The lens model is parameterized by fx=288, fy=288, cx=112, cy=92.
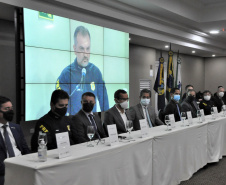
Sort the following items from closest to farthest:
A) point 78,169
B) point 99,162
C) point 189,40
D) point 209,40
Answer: point 78,169, point 99,162, point 189,40, point 209,40

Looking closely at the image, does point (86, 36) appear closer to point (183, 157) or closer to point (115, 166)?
point (183, 157)

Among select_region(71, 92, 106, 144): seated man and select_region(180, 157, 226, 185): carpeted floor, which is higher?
select_region(71, 92, 106, 144): seated man

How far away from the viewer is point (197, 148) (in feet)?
14.1

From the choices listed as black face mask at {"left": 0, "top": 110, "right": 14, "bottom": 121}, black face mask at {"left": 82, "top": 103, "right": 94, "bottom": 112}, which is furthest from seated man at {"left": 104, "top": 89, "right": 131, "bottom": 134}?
black face mask at {"left": 0, "top": 110, "right": 14, "bottom": 121}

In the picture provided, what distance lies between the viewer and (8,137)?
276 centimetres

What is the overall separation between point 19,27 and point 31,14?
33cm

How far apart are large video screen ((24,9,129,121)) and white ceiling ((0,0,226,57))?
1.22 ft

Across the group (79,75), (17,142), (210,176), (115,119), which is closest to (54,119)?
(17,142)

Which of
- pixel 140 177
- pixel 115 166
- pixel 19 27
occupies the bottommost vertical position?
pixel 140 177

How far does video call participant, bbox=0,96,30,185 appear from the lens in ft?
8.87

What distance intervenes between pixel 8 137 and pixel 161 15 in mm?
5480

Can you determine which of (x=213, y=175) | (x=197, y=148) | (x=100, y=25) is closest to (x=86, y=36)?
(x=100, y=25)

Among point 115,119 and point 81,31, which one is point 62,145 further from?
point 81,31

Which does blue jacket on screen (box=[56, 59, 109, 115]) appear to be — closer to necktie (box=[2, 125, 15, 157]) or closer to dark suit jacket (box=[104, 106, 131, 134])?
dark suit jacket (box=[104, 106, 131, 134])
